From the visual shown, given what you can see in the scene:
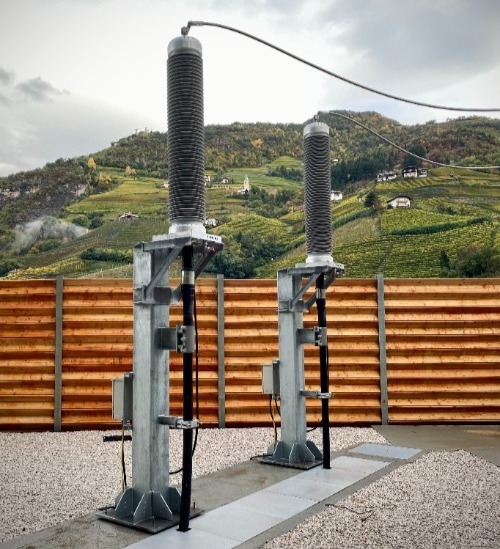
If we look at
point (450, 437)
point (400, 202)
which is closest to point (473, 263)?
point (400, 202)

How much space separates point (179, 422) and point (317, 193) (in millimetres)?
2784

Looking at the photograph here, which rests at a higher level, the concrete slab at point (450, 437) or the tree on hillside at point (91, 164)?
the tree on hillside at point (91, 164)

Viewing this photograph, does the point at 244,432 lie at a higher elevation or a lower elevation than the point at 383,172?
lower

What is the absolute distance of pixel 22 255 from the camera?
54.2 m

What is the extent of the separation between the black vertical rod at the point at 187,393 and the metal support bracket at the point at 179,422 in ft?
0.07

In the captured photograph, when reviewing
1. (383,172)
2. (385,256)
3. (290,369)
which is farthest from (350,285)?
(383,172)

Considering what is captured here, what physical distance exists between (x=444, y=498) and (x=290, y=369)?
1789 millimetres

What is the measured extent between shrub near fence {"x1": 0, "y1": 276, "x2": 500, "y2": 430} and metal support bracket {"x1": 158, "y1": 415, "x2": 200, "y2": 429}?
371 centimetres

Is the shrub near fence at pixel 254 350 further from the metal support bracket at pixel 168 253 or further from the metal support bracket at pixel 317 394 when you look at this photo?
the metal support bracket at pixel 168 253

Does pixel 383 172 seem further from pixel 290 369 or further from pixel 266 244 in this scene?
pixel 290 369

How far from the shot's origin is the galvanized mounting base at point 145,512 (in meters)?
3.62

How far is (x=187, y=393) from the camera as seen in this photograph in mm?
3410

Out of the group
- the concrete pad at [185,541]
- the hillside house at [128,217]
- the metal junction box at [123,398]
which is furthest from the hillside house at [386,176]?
the concrete pad at [185,541]

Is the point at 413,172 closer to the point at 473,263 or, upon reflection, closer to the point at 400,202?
the point at 400,202
